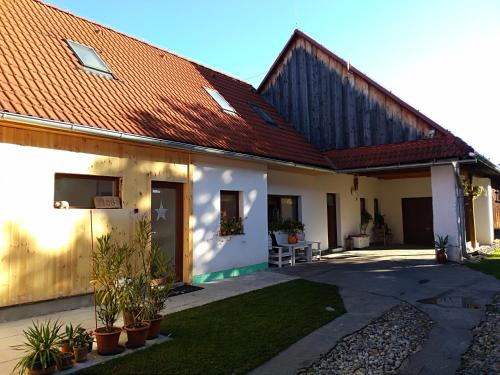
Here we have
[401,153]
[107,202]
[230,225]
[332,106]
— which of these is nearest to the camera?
[107,202]

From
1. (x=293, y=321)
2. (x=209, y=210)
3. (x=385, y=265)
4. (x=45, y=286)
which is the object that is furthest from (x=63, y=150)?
(x=385, y=265)

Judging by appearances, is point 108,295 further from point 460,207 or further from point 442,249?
point 460,207

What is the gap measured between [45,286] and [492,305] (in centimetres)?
770

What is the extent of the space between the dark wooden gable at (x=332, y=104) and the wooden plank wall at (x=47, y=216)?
9.09 m

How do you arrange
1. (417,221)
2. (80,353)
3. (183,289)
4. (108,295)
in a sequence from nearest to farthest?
(80,353), (108,295), (183,289), (417,221)

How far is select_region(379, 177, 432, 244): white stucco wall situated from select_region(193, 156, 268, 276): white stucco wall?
994 centimetres

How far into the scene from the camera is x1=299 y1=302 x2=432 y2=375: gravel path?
4.34 metres

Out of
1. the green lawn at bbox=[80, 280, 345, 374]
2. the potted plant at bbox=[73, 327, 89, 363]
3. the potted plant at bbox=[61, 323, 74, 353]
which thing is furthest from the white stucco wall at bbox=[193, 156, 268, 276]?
the potted plant at bbox=[61, 323, 74, 353]

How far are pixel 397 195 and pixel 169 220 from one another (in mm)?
13395

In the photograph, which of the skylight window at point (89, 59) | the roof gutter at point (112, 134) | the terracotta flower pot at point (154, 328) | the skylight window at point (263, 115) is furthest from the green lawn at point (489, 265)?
the skylight window at point (89, 59)

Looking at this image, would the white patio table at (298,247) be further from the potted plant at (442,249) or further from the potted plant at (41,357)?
the potted plant at (41,357)

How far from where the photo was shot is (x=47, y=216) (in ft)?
21.2

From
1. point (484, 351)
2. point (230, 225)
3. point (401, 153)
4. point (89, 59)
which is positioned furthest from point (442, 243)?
point (89, 59)

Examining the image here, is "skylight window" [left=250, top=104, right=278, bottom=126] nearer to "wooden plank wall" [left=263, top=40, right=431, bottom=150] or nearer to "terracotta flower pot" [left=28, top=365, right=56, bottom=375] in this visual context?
"wooden plank wall" [left=263, top=40, right=431, bottom=150]
